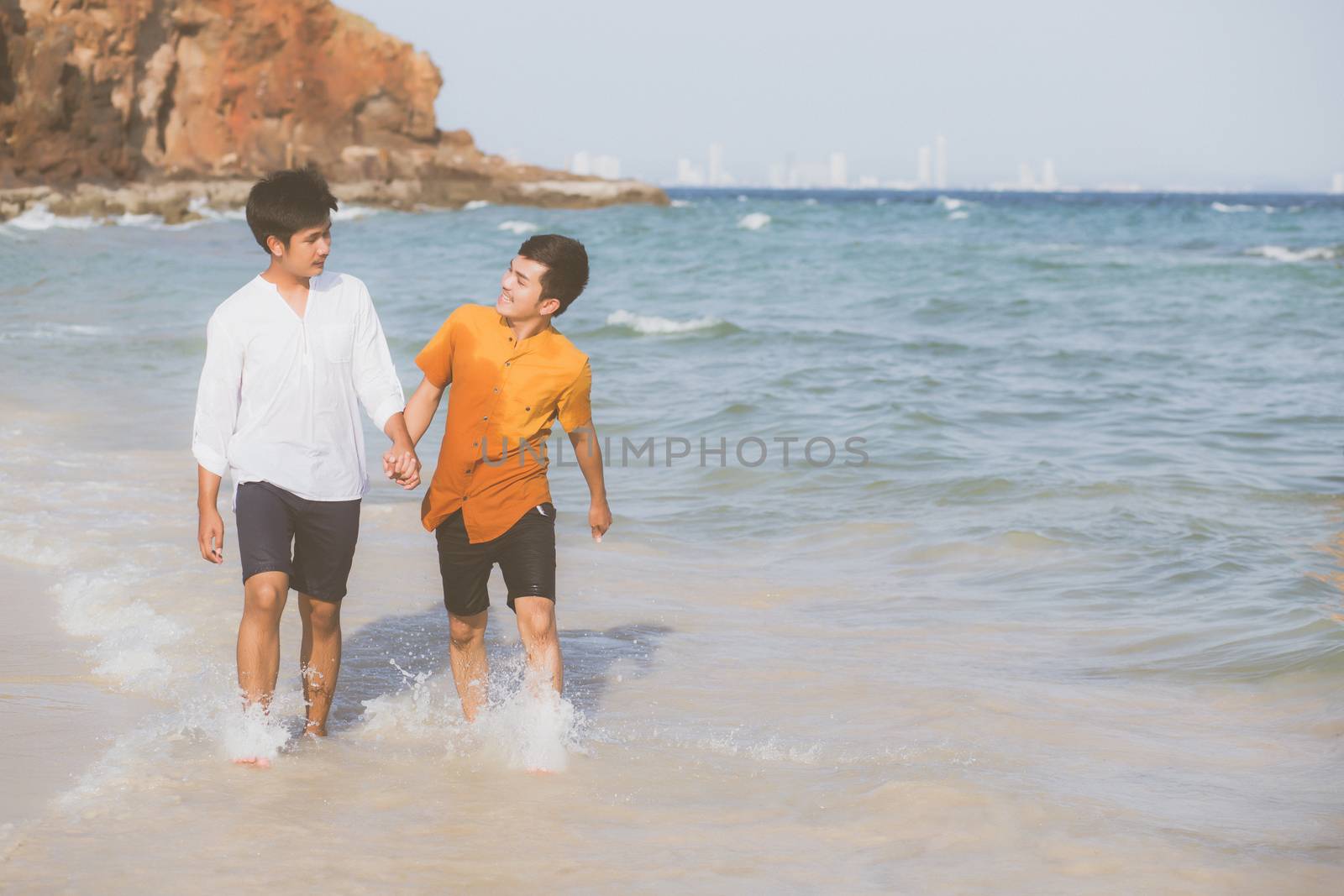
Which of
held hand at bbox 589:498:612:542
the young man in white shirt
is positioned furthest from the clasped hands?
held hand at bbox 589:498:612:542

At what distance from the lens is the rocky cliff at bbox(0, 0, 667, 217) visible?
156ft

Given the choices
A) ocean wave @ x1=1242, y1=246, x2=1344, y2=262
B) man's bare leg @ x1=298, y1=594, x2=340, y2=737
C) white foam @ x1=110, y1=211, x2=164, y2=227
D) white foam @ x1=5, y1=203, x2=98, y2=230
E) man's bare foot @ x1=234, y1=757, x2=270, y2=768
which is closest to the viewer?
man's bare foot @ x1=234, y1=757, x2=270, y2=768

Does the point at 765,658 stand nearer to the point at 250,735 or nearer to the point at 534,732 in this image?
the point at 534,732

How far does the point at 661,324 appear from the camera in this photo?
17.3 m

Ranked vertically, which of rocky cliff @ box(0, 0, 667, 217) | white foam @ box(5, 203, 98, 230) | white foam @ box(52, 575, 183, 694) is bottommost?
white foam @ box(52, 575, 183, 694)

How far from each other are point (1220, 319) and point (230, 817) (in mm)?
18018

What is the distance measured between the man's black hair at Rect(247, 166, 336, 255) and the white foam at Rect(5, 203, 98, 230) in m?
35.4

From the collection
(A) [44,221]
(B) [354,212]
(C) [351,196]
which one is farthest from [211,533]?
(C) [351,196]

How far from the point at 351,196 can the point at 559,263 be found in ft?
194

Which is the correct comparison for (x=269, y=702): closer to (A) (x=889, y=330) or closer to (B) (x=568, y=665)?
(B) (x=568, y=665)

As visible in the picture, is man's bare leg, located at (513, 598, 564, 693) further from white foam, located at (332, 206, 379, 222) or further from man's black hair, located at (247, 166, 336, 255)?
white foam, located at (332, 206, 379, 222)

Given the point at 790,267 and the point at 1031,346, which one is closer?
the point at 1031,346

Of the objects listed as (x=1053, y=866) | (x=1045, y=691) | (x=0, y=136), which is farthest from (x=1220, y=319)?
(x=0, y=136)

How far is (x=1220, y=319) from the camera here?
1884cm
